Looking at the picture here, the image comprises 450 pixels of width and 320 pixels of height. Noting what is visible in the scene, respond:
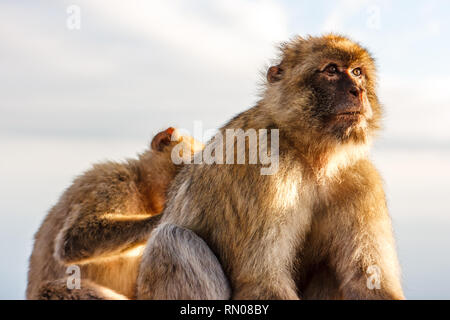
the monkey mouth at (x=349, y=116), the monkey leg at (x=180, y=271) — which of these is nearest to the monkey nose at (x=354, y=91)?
the monkey mouth at (x=349, y=116)

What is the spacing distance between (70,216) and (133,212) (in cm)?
58

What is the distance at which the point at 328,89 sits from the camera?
443 cm

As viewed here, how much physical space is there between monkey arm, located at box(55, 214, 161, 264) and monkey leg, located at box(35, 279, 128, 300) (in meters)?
0.60

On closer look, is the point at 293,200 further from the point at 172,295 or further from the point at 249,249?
the point at 172,295

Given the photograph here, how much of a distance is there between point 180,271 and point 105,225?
1.43 m

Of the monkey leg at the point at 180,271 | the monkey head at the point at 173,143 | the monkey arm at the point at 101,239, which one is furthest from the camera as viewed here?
the monkey head at the point at 173,143

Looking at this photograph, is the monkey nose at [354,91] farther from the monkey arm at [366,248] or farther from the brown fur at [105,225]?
the brown fur at [105,225]

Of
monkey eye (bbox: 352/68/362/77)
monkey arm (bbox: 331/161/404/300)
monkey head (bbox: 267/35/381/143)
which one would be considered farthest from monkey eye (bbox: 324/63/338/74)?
monkey arm (bbox: 331/161/404/300)

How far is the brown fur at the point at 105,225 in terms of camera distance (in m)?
5.30

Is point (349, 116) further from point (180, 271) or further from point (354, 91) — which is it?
point (180, 271)

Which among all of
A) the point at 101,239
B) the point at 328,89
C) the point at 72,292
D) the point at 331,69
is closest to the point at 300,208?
the point at 328,89

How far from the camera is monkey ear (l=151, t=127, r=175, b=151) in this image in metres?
6.39

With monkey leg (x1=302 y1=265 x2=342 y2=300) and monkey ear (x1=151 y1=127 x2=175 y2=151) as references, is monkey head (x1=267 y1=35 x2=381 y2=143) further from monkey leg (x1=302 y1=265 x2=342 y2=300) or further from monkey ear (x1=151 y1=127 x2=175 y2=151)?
monkey ear (x1=151 y1=127 x2=175 y2=151)
